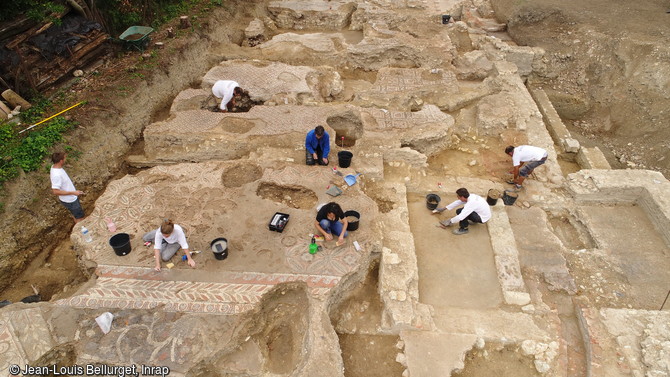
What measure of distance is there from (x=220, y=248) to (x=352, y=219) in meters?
1.96

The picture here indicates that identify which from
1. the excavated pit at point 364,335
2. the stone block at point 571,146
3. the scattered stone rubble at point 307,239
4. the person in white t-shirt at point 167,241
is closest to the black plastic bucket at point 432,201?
the scattered stone rubble at point 307,239

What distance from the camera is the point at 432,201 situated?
6.86 metres

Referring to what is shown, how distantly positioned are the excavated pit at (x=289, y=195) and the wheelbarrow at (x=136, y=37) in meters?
6.41

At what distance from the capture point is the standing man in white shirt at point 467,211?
606cm

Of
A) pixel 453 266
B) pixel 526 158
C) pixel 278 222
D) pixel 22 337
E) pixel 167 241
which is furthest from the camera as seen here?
pixel 526 158

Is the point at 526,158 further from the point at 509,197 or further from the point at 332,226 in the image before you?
the point at 332,226

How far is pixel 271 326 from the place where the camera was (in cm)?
499

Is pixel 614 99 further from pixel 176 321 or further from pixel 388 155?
pixel 176 321

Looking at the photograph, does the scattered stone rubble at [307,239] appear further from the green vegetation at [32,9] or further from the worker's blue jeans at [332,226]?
the green vegetation at [32,9]

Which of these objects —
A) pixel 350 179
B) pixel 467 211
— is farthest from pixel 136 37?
pixel 467 211

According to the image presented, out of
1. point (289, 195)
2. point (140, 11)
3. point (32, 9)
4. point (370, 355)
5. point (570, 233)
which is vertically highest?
point (32, 9)

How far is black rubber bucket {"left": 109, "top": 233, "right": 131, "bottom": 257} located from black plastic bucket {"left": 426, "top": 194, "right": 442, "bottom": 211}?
4.89 metres

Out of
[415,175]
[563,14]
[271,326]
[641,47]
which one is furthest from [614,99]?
[271,326]

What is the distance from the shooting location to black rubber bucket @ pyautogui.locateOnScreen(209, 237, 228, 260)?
5.24 metres
